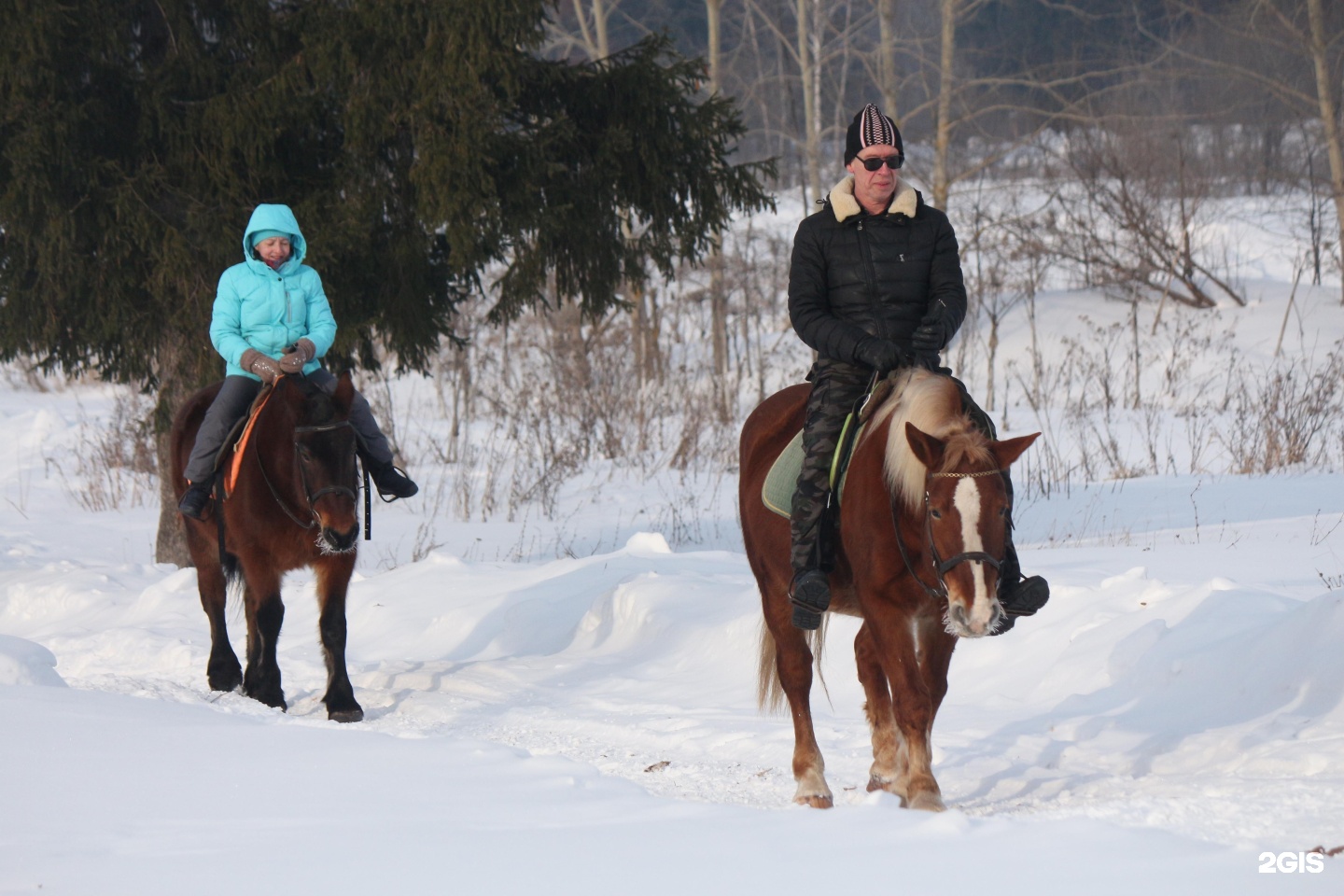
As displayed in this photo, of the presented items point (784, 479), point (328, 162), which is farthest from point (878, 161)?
point (328, 162)

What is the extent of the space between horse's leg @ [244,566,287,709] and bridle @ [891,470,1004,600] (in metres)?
3.73

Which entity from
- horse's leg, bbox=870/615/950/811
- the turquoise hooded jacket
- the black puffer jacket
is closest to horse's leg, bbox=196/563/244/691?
the turquoise hooded jacket

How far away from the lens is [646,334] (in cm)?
2186

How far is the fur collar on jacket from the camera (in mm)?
5012

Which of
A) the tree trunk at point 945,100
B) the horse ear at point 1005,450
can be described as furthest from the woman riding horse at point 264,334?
the tree trunk at point 945,100

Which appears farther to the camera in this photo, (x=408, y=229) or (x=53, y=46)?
(x=408, y=229)

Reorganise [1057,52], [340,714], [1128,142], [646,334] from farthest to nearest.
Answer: [1057,52] < [1128,142] < [646,334] < [340,714]

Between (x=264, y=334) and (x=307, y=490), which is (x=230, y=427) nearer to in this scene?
(x=264, y=334)

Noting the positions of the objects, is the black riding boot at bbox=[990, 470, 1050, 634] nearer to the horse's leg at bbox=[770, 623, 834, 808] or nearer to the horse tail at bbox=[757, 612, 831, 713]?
the horse's leg at bbox=[770, 623, 834, 808]

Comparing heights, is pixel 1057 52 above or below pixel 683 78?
above

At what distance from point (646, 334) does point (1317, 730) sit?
17212mm

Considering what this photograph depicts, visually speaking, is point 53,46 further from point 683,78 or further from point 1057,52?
point 1057,52

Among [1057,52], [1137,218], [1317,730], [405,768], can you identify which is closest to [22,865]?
[405,768]

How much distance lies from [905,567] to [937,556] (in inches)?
13.7
